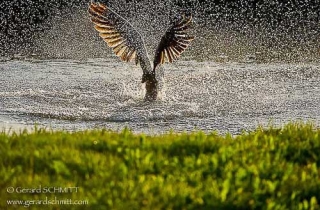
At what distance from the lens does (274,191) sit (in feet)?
17.5

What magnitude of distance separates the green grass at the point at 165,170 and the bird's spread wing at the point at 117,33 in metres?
6.83

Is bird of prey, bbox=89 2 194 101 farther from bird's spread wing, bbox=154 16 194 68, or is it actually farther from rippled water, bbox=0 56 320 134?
rippled water, bbox=0 56 320 134

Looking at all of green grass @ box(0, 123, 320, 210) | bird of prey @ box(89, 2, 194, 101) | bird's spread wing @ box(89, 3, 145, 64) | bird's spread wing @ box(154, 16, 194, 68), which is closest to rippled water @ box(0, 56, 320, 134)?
bird of prey @ box(89, 2, 194, 101)

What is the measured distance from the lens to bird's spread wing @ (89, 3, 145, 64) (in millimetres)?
13633

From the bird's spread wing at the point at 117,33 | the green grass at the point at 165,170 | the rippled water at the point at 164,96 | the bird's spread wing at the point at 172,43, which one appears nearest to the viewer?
the green grass at the point at 165,170

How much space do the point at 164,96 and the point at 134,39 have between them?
1.32m

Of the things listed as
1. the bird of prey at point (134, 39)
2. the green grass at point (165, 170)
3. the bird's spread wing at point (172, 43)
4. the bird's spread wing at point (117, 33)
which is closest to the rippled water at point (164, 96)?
the bird of prey at point (134, 39)

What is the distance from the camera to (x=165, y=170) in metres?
5.76

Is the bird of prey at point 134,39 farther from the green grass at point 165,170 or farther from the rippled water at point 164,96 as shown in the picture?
the green grass at point 165,170

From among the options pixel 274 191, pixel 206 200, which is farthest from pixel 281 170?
pixel 206 200

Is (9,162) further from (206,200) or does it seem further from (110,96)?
(110,96)

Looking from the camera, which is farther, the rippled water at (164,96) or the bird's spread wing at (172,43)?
the bird's spread wing at (172,43)

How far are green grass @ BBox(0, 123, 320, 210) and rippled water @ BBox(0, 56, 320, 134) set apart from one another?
141 inches

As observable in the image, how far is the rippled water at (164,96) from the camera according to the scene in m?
11.2
